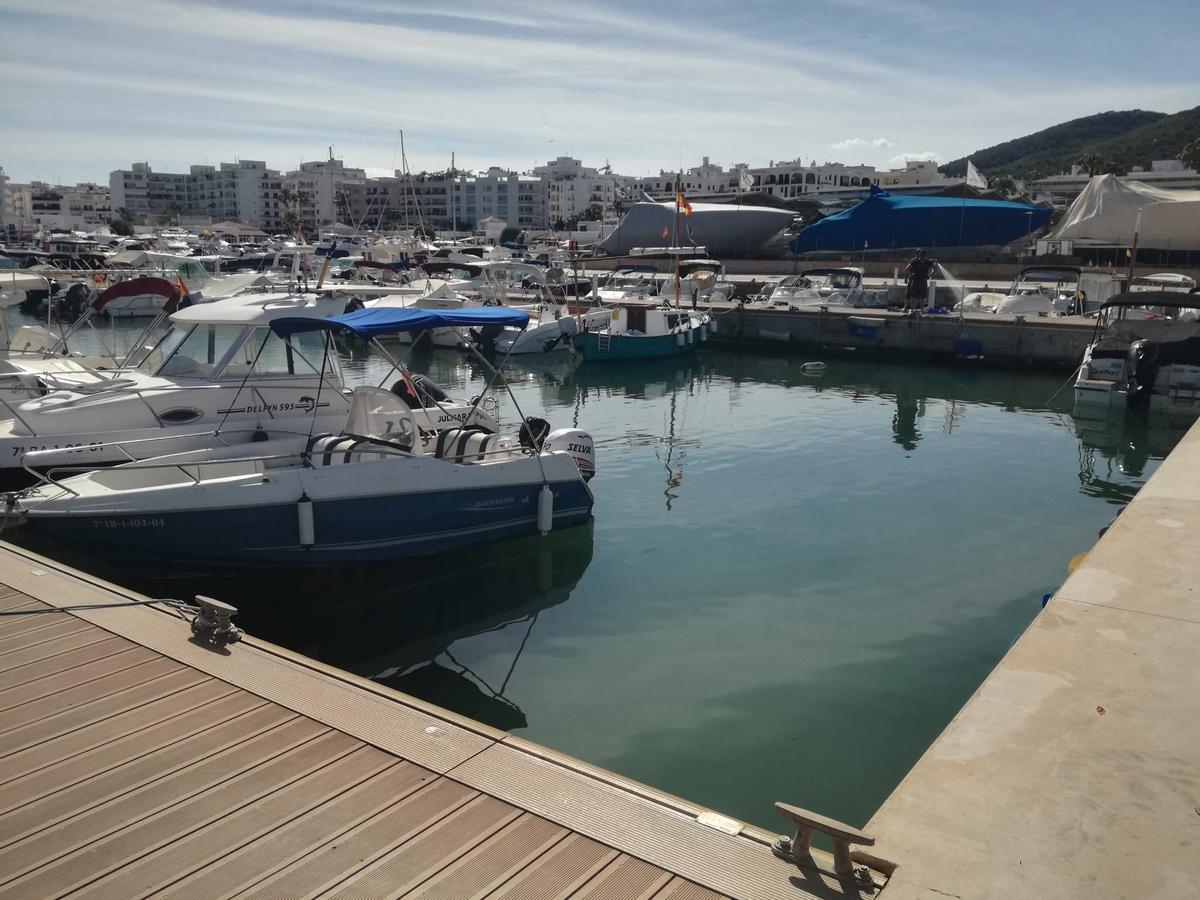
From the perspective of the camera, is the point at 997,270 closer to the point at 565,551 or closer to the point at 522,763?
the point at 565,551

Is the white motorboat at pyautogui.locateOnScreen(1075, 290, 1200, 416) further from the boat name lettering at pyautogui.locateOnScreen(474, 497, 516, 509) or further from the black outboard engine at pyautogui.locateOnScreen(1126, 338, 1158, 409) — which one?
the boat name lettering at pyautogui.locateOnScreen(474, 497, 516, 509)

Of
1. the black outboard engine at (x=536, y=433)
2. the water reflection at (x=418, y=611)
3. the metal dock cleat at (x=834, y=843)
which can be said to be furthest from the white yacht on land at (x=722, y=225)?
the metal dock cleat at (x=834, y=843)

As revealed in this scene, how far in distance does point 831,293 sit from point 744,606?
98.3ft

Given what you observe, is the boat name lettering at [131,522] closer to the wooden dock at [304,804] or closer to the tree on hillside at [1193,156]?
the wooden dock at [304,804]

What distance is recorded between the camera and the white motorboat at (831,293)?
124 feet

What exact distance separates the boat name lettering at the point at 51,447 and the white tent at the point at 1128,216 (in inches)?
1364

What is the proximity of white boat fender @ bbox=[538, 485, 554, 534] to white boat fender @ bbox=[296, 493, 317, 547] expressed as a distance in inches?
124

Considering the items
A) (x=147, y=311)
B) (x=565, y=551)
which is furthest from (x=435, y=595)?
(x=147, y=311)

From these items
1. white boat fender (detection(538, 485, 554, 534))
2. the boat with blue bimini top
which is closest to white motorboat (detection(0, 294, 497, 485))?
the boat with blue bimini top

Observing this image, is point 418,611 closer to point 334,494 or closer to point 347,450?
point 334,494

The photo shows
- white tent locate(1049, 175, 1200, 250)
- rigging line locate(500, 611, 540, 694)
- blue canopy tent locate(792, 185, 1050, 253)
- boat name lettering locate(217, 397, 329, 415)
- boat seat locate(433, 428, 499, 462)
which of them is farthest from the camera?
blue canopy tent locate(792, 185, 1050, 253)

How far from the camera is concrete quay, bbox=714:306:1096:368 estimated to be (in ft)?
100

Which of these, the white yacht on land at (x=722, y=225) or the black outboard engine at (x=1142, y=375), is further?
the white yacht on land at (x=722, y=225)

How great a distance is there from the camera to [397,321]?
1130cm
